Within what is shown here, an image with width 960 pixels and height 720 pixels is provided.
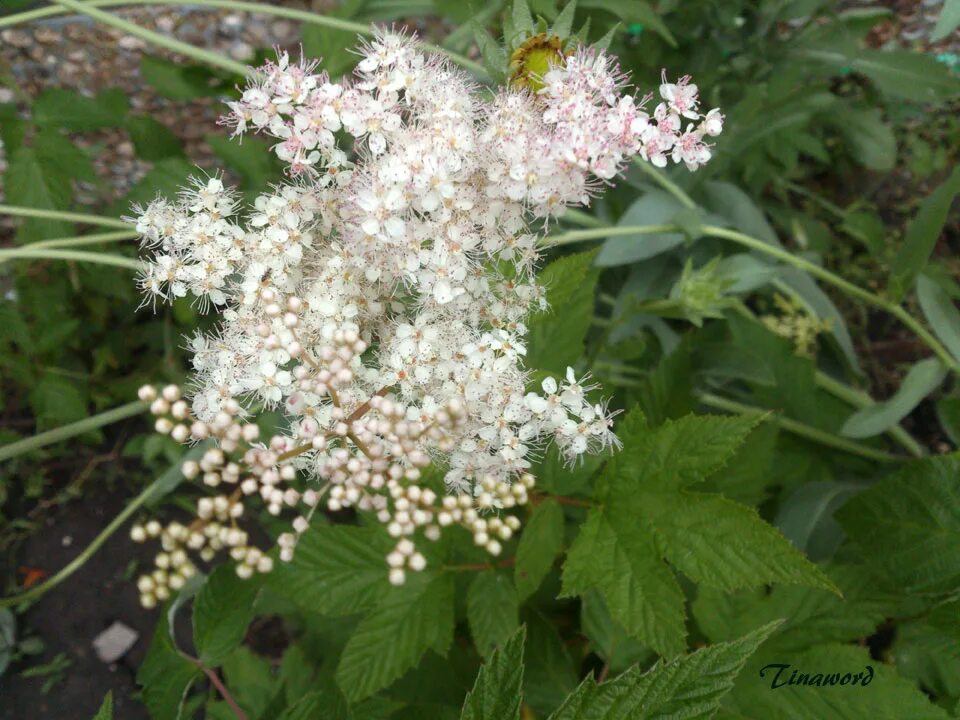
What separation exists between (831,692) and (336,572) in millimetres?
831

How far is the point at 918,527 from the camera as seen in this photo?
3.99 feet

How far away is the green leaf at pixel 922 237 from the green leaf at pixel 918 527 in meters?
0.47

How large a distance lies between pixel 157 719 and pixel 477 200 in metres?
0.95

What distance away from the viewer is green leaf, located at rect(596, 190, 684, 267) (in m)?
1.76

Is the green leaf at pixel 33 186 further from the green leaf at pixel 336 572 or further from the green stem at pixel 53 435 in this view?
the green leaf at pixel 336 572

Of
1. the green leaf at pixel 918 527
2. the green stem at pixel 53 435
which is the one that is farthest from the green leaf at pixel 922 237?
the green stem at pixel 53 435

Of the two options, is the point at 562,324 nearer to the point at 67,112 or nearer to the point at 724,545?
the point at 724,545

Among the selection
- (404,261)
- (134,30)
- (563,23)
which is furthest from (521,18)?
(134,30)

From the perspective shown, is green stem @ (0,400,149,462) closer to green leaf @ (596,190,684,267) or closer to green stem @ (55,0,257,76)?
green stem @ (55,0,257,76)

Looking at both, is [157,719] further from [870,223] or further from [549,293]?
[870,223]

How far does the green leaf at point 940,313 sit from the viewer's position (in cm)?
154

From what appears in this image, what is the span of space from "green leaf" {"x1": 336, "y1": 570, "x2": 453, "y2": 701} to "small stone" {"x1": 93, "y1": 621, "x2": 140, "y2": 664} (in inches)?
57.3

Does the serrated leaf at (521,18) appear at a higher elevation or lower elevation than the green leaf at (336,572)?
higher

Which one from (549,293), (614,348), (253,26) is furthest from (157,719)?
(253,26)
